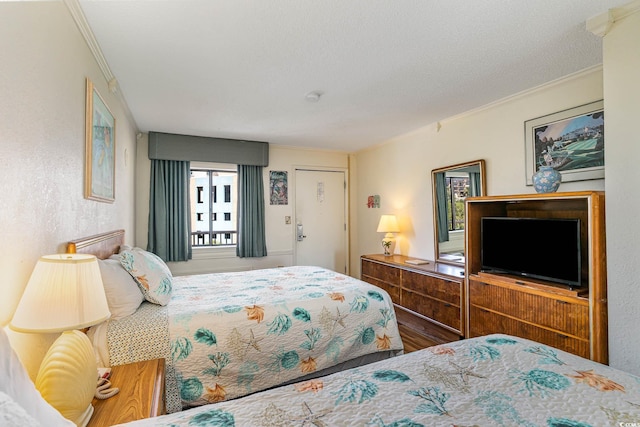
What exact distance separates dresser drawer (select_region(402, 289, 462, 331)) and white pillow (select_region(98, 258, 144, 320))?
Result: 2.58 meters

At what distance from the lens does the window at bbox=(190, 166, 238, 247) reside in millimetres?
4625

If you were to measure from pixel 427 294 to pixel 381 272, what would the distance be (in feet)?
2.61

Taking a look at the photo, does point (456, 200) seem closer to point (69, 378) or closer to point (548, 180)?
point (548, 180)

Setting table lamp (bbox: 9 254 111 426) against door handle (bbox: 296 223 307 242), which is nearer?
table lamp (bbox: 9 254 111 426)

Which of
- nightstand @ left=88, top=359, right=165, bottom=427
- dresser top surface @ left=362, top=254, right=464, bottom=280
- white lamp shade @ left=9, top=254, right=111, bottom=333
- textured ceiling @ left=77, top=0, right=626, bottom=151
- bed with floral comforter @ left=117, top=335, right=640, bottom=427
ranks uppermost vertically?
textured ceiling @ left=77, top=0, right=626, bottom=151

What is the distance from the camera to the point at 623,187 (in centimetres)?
174

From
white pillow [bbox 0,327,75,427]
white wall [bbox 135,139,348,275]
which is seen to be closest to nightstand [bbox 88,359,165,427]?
white pillow [bbox 0,327,75,427]

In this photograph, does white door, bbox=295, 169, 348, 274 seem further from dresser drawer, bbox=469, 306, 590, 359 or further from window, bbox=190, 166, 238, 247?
dresser drawer, bbox=469, 306, 590, 359

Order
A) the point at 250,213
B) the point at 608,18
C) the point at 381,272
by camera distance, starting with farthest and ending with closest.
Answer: the point at 250,213
the point at 381,272
the point at 608,18

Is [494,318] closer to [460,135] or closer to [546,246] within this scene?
[546,246]

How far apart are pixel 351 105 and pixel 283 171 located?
6.83 feet

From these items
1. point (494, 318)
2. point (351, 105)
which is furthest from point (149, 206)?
point (494, 318)

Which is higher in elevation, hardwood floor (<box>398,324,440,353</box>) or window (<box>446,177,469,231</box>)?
window (<box>446,177,469,231</box>)

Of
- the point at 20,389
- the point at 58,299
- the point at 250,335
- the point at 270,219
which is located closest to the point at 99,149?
the point at 58,299
